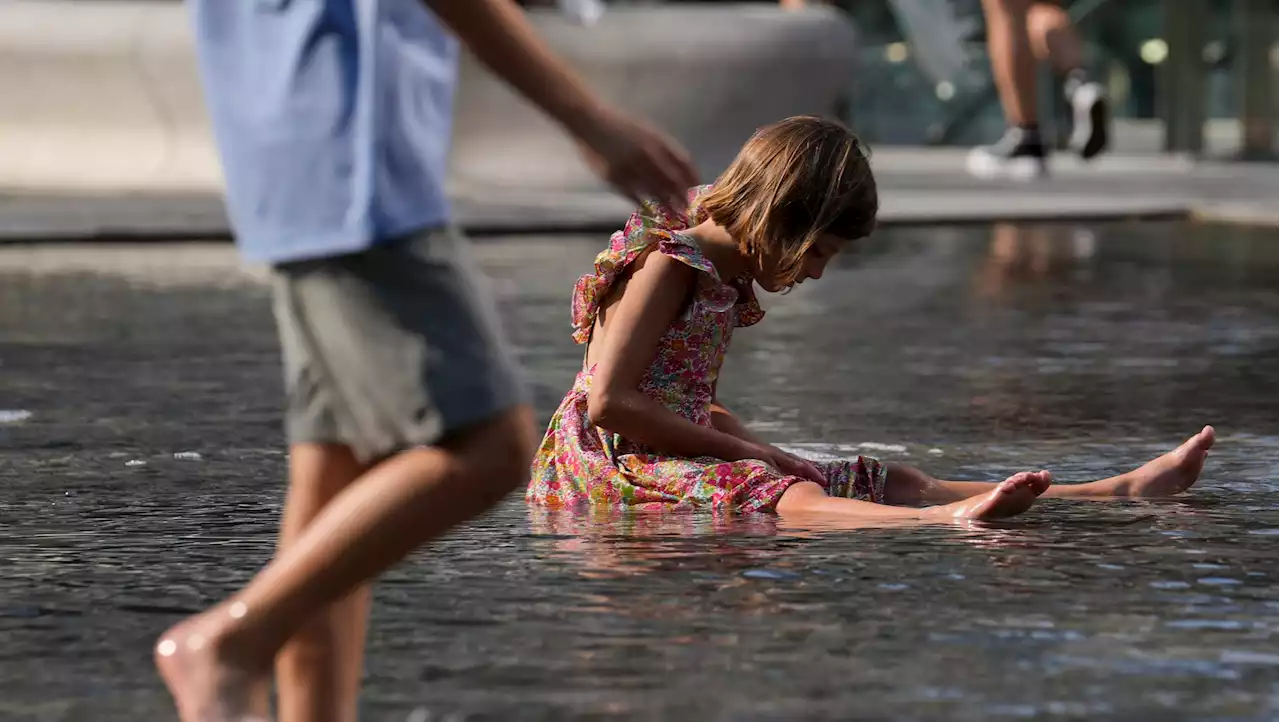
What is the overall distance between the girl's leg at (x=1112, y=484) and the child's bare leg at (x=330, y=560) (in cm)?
248

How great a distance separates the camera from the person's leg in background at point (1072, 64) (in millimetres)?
19156

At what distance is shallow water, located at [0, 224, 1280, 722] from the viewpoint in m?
3.89

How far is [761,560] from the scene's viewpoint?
4.93 metres

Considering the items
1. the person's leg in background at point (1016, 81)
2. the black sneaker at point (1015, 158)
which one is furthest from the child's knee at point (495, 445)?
the black sneaker at point (1015, 158)

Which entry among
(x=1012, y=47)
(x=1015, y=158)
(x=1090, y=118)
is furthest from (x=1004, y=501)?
(x=1090, y=118)

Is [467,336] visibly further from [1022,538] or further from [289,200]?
[1022,538]

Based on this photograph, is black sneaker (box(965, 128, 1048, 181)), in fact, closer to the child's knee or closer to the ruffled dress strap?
the ruffled dress strap

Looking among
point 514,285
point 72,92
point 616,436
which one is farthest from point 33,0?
point 616,436

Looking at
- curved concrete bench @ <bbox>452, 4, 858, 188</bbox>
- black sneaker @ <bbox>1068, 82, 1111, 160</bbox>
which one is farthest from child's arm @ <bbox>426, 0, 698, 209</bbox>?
black sneaker @ <bbox>1068, 82, 1111, 160</bbox>

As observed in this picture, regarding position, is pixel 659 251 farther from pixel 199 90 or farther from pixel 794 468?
pixel 199 90

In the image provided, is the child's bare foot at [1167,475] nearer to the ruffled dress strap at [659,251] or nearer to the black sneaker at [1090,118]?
the ruffled dress strap at [659,251]

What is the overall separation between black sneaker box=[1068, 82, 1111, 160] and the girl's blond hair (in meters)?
15.4

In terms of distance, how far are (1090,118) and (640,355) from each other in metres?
15.9

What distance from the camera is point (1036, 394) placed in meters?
7.96
